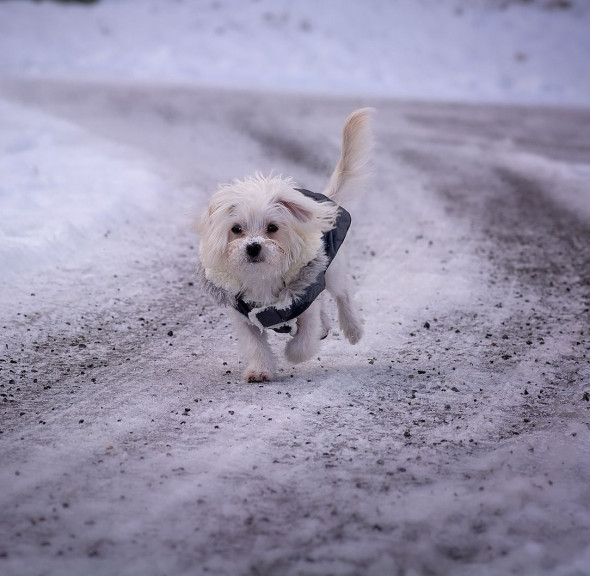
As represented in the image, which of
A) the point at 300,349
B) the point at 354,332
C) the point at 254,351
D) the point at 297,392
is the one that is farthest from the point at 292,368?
the point at 297,392

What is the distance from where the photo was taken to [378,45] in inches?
880

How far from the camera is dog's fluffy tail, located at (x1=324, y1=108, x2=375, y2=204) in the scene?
5.84 meters

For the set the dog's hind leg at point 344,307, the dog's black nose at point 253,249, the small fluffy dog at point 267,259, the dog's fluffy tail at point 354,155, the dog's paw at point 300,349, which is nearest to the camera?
the dog's black nose at point 253,249

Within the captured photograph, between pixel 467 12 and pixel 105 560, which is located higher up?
pixel 467 12

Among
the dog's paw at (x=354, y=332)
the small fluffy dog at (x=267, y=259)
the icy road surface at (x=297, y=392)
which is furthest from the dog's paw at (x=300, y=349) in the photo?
the dog's paw at (x=354, y=332)

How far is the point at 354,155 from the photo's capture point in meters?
5.86

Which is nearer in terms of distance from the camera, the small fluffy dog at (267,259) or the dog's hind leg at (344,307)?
Result: the small fluffy dog at (267,259)

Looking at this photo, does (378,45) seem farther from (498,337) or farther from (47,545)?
(47,545)

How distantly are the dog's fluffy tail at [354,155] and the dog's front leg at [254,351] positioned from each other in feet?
4.22

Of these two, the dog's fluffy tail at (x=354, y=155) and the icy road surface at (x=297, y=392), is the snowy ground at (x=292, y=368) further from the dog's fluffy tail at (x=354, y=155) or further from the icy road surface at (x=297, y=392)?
the dog's fluffy tail at (x=354, y=155)

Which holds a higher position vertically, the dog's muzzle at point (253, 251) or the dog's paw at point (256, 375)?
the dog's muzzle at point (253, 251)

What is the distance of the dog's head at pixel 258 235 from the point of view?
4.85 meters

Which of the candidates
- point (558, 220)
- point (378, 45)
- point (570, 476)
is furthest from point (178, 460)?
point (378, 45)

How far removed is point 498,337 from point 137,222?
3.90 metres
